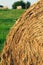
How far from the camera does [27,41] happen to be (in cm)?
435

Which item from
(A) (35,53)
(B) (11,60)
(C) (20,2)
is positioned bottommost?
(C) (20,2)

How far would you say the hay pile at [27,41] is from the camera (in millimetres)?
4027

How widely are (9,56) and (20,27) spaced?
1.54 ft

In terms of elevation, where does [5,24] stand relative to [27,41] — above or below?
below

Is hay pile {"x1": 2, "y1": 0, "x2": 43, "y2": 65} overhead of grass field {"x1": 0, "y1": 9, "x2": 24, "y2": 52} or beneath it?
overhead

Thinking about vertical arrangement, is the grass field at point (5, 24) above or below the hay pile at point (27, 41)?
below

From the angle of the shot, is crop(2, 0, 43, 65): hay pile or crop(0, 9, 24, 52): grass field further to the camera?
Answer: crop(0, 9, 24, 52): grass field

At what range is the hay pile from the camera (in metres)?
4.03

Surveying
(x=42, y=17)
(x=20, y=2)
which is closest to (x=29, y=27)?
(x=42, y=17)

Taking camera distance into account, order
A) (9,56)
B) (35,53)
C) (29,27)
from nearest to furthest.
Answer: (35,53), (29,27), (9,56)

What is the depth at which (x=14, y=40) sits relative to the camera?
15.9 ft

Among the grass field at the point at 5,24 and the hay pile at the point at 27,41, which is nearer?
the hay pile at the point at 27,41

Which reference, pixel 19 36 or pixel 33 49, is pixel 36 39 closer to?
pixel 33 49

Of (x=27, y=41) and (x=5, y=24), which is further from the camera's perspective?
(x=5, y=24)
